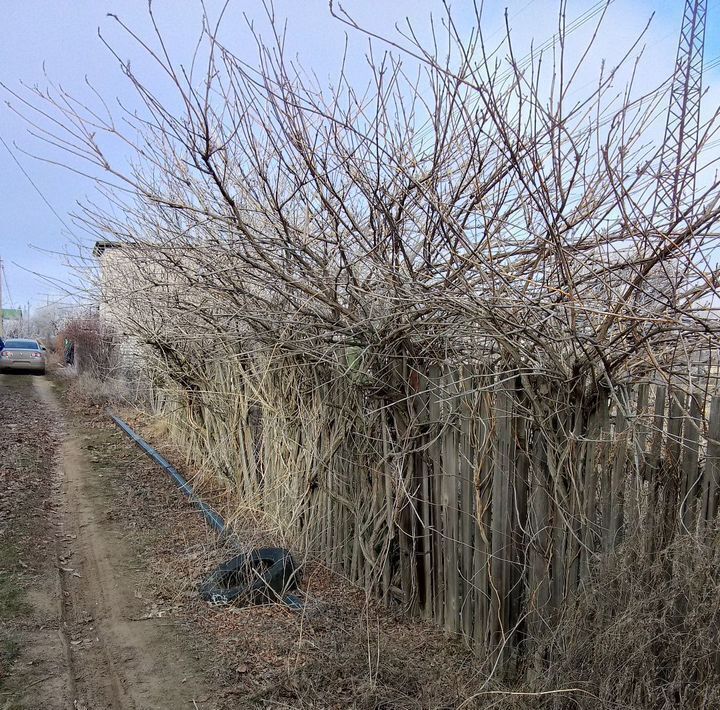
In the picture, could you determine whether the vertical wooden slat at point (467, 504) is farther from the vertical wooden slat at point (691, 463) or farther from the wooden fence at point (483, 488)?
the vertical wooden slat at point (691, 463)

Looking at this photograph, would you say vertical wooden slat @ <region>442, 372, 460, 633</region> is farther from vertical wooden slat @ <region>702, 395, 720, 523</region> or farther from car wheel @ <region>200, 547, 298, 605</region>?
vertical wooden slat @ <region>702, 395, 720, 523</region>

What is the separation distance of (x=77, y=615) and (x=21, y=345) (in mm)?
28166

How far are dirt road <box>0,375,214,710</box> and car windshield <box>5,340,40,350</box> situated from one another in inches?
902

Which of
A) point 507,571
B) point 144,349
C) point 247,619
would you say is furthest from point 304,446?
point 144,349

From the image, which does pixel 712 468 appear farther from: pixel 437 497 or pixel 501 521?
pixel 437 497

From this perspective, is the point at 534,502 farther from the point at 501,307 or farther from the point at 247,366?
the point at 247,366

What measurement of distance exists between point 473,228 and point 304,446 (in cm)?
269

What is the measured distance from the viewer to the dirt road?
11.0ft

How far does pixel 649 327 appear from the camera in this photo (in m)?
2.83

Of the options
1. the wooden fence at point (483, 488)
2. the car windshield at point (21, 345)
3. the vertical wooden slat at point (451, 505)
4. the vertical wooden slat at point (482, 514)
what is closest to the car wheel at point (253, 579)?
the wooden fence at point (483, 488)

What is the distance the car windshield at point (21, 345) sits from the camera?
27859 millimetres

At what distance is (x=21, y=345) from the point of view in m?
28.3

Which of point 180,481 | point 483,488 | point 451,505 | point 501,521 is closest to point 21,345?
point 180,481

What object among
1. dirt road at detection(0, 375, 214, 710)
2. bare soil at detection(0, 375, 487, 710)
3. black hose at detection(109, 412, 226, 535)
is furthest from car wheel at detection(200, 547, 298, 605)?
black hose at detection(109, 412, 226, 535)
